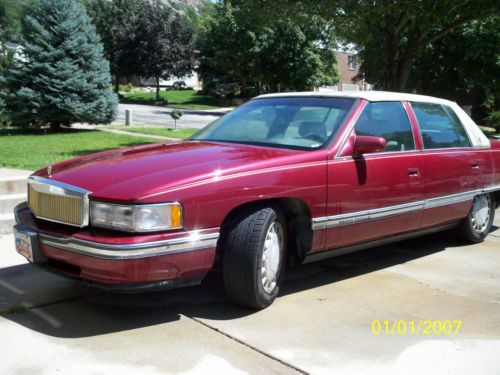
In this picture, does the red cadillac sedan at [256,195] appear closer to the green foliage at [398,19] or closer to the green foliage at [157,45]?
the green foliage at [398,19]

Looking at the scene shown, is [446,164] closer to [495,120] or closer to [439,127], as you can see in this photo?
[439,127]

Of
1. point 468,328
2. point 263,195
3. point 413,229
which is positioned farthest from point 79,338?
point 413,229

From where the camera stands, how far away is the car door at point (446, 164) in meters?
5.15

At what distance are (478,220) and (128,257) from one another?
4.26 meters

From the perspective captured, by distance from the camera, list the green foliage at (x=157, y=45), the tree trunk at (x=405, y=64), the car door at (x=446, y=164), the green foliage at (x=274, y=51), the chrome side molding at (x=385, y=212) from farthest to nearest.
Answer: the green foliage at (x=157, y=45), the green foliage at (x=274, y=51), the tree trunk at (x=405, y=64), the car door at (x=446, y=164), the chrome side molding at (x=385, y=212)

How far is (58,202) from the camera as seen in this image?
12.1 ft

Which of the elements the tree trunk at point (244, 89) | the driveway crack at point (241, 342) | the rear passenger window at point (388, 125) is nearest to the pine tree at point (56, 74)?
the rear passenger window at point (388, 125)

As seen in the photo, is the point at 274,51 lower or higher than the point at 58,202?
higher

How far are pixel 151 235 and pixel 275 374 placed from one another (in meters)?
1.09

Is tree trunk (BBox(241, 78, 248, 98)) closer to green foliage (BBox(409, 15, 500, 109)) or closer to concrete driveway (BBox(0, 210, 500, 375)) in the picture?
green foliage (BBox(409, 15, 500, 109))

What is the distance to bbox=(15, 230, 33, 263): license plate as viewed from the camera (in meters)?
3.71

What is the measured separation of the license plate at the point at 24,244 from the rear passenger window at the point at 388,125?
8.52 feet

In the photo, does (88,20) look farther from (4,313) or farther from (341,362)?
(341,362)

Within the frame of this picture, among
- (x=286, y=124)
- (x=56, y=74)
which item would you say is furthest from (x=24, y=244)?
(x=56, y=74)
